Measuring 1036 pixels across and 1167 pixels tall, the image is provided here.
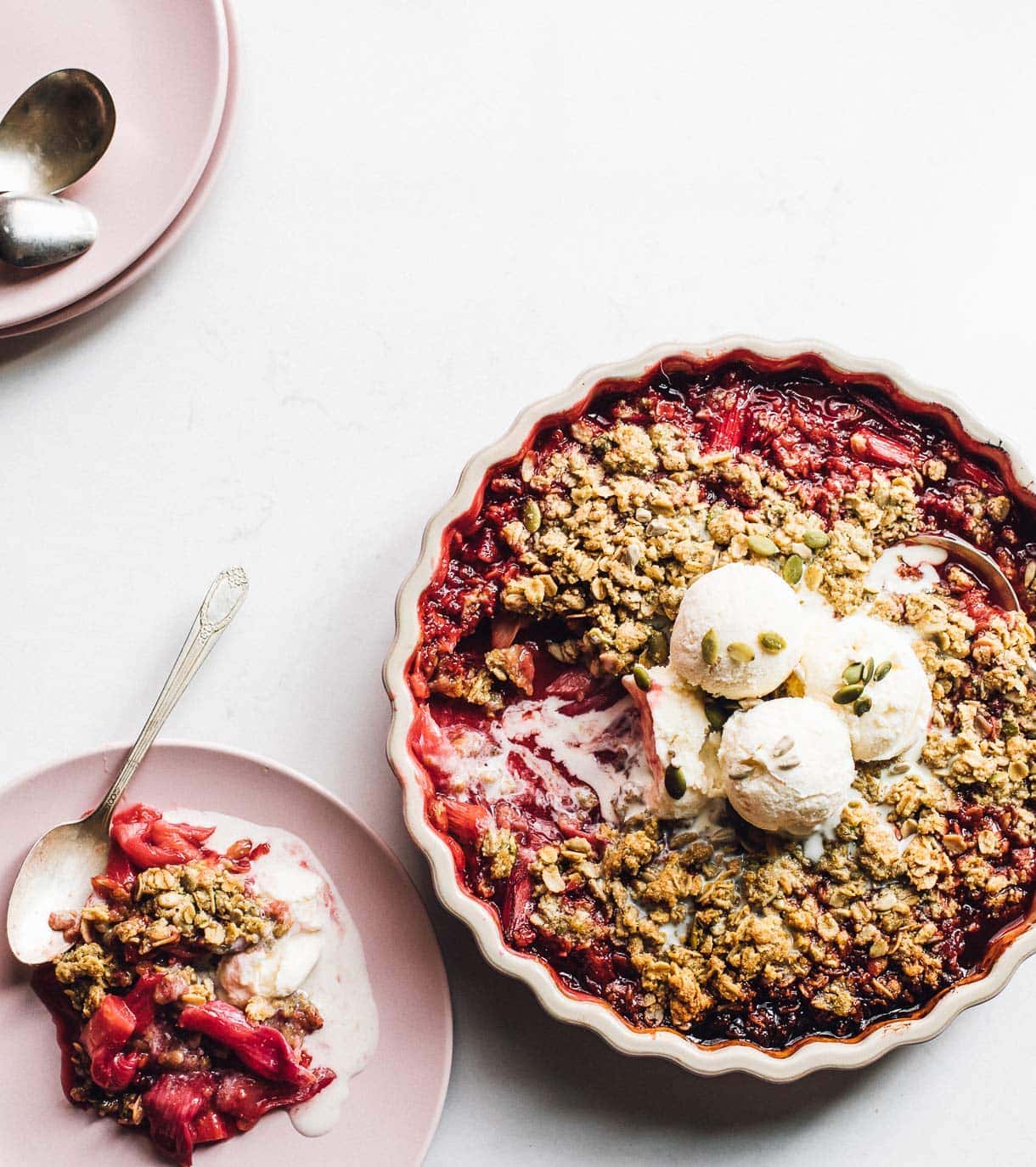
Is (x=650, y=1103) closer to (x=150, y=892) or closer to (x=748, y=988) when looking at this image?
(x=748, y=988)

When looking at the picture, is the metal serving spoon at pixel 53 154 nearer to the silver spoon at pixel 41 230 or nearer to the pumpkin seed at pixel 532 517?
the silver spoon at pixel 41 230

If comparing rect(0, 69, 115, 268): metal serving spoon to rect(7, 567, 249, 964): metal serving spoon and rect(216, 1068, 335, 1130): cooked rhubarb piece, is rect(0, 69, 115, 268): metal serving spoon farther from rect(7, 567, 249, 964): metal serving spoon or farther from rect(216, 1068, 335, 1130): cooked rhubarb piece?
rect(216, 1068, 335, 1130): cooked rhubarb piece

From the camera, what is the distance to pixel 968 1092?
2.19 m

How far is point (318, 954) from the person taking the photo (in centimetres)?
211

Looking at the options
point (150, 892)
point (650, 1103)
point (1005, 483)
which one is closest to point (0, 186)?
point (150, 892)

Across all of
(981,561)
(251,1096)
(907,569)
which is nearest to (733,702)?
(907,569)

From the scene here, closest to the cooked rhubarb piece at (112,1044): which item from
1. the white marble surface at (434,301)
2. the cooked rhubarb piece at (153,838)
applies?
the cooked rhubarb piece at (153,838)

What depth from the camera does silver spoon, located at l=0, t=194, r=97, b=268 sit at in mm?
2146

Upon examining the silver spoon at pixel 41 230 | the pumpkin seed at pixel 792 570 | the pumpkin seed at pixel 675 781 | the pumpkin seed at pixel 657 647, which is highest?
the silver spoon at pixel 41 230

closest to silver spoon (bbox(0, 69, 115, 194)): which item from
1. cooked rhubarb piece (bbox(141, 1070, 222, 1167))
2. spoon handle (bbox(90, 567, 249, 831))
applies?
spoon handle (bbox(90, 567, 249, 831))

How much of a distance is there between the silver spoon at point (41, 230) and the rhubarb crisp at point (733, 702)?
0.98m

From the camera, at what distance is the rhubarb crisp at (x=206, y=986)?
6.58ft

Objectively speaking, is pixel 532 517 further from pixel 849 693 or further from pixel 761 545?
pixel 849 693

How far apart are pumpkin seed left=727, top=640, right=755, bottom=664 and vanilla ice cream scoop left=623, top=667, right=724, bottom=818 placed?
13cm
